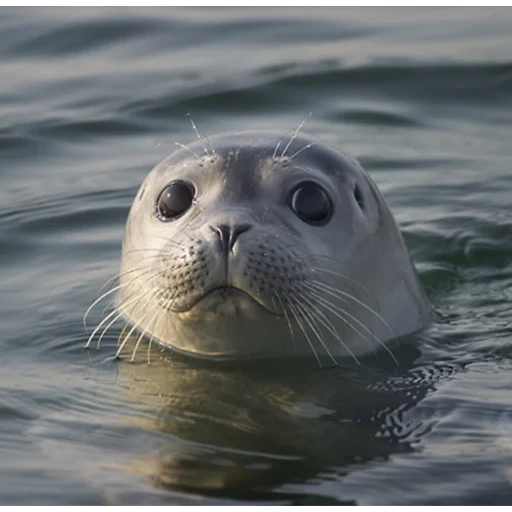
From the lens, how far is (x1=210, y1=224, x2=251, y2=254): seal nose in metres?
4.71

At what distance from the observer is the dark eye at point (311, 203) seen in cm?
517

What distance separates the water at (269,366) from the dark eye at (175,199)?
549 mm

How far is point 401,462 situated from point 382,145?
15.4ft

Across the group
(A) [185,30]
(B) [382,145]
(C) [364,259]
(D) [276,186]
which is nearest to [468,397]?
(C) [364,259]

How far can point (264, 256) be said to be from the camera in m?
4.76

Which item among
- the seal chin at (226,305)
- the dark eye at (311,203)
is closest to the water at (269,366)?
the seal chin at (226,305)

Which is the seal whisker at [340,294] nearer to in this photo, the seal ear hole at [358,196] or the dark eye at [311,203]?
the dark eye at [311,203]

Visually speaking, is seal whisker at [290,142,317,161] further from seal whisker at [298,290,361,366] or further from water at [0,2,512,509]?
water at [0,2,512,509]

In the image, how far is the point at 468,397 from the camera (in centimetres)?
502

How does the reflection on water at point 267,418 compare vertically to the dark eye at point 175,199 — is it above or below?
below

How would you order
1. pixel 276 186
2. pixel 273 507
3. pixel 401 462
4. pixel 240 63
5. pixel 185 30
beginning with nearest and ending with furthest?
1. pixel 273 507
2. pixel 401 462
3. pixel 276 186
4. pixel 240 63
5. pixel 185 30

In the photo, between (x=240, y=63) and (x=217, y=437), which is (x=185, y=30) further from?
(x=217, y=437)

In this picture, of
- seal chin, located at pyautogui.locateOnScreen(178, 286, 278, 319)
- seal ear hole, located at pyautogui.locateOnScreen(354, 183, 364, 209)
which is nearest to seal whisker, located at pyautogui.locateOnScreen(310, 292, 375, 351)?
seal chin, located at pyautogui.locateOnScreen(178, 286, 278, 319)

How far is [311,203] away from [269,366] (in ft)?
1.93
